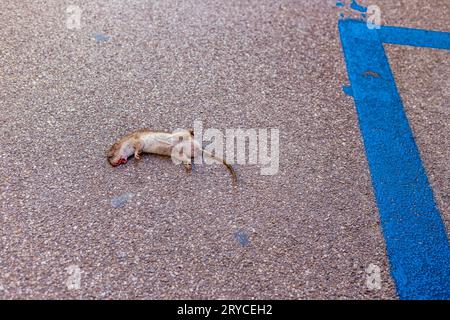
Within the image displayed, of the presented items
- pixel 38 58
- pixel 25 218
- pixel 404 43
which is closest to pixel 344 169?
pixel 404 43

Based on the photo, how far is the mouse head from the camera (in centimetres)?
265

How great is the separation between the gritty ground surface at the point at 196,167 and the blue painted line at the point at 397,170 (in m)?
0.08

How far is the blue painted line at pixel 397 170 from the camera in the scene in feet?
7.85

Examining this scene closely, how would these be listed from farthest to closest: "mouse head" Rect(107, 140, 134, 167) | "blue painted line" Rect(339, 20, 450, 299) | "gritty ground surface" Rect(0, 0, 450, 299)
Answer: "mouse head" Rect(107, 140, 134, 167)
"blue painted line" Rect(339, 20, 450, 299)
"gritty ground surface" Rect(0, 0, 450, 299)

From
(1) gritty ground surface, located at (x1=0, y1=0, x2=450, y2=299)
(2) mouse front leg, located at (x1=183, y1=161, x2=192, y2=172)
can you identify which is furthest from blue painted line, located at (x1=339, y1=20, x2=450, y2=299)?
(2) mouse front leg, located at (x1=183, y1=161, x2=192, y2=172)

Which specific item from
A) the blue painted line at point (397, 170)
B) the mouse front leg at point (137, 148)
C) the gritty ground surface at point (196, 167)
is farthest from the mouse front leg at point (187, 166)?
the blue painted line at point (397, 170)

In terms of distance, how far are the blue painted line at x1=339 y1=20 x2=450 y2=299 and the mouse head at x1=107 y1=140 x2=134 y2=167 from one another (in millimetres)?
1511

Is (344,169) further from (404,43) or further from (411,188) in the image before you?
(404,43)

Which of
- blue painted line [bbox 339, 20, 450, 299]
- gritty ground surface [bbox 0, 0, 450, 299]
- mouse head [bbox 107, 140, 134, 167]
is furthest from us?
mouse head [bbox 107, 140, 134, 167]

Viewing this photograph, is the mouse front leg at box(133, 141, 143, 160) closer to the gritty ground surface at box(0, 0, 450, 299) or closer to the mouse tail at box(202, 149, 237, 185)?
the gritty ground surface at box(0, 0, 450, 299)

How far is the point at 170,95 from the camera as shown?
3119 mm

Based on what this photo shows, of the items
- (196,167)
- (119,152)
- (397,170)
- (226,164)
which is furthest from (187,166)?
(397,170)
